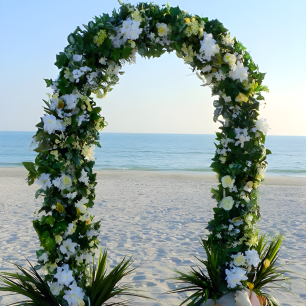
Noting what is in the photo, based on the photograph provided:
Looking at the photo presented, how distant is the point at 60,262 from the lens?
3176mm

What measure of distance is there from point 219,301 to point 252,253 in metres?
0.60

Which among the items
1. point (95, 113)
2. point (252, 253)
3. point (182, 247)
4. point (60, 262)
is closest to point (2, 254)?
point (60, 262)

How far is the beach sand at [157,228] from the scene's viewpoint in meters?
4.48

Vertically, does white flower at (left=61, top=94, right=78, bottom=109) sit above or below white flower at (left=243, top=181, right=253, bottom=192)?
above

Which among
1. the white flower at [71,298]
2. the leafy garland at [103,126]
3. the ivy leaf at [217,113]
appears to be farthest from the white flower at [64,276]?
the ivy leaf at [217,113]

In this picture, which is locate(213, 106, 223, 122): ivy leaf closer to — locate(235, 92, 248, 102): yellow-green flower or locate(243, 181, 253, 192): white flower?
locate(235, 92, 248, 102): yellow-green flower

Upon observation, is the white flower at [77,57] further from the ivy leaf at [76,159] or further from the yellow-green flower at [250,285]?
the yellow-green flower at [250,285]

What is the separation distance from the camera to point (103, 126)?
3416 mm

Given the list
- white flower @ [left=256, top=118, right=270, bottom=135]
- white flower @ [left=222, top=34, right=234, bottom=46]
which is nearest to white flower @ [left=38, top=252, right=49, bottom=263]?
white flower @ [left=256, top=118, right=270, bottom=135]

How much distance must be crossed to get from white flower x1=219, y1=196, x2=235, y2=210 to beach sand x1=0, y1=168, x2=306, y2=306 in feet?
4.60

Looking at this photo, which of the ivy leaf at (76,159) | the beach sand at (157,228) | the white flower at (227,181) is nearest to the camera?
the ivy leaf at (76,159)

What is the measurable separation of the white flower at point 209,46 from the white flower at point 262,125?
83 centimetres

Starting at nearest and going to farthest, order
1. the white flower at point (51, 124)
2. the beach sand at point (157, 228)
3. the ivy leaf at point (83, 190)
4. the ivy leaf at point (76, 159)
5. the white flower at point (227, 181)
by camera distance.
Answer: the white flower at point (51, 124) < the ivy leaf at point (76, 159) < the ivy leaf at point (83, 190) < the white flower at point (227, 181) < the beach sand at point (157, 228)

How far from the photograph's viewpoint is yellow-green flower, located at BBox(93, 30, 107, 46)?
303cm
